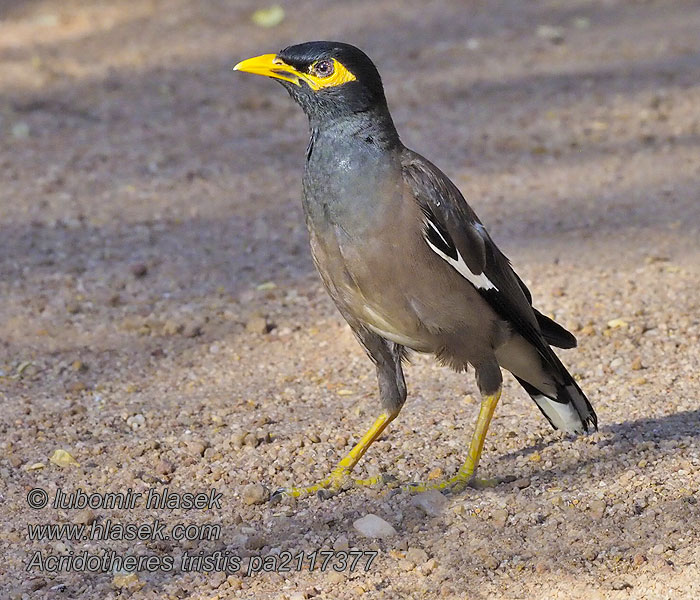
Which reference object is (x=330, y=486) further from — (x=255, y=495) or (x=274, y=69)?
(x=274, y=69)

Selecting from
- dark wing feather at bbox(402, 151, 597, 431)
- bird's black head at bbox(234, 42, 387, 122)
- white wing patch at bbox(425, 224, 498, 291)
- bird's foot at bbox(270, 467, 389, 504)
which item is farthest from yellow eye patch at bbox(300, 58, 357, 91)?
bird's foot at bbox(270, 467, 389, 504)

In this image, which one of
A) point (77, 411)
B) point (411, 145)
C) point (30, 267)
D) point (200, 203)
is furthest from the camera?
point (411, 145)

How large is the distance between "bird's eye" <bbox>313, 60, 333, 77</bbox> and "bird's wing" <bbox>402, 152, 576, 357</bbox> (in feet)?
1.64

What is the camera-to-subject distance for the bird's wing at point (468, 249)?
15.9ft

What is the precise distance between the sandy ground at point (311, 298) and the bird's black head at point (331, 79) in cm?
173

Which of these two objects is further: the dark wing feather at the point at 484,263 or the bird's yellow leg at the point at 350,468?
the bird's yellow leg at the point at 350,468

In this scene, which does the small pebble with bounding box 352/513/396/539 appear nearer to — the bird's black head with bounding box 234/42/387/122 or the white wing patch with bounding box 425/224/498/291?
the white wing patch with bounding box 425/224/498/291

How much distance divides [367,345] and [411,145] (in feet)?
16.6

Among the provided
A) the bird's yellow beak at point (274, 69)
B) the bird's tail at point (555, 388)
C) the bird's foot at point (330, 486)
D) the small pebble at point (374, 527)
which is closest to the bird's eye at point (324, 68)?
the bird's yellow beak at point (274, 69)

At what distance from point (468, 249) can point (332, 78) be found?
96 centimetres

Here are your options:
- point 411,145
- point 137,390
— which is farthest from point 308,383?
point 411,145

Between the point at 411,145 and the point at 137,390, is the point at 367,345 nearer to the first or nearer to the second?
the point at 137,390

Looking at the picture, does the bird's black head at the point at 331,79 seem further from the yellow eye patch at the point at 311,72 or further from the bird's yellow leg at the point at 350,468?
the bird's yellow leg at the point at 350,468

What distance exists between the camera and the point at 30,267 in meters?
7.86
